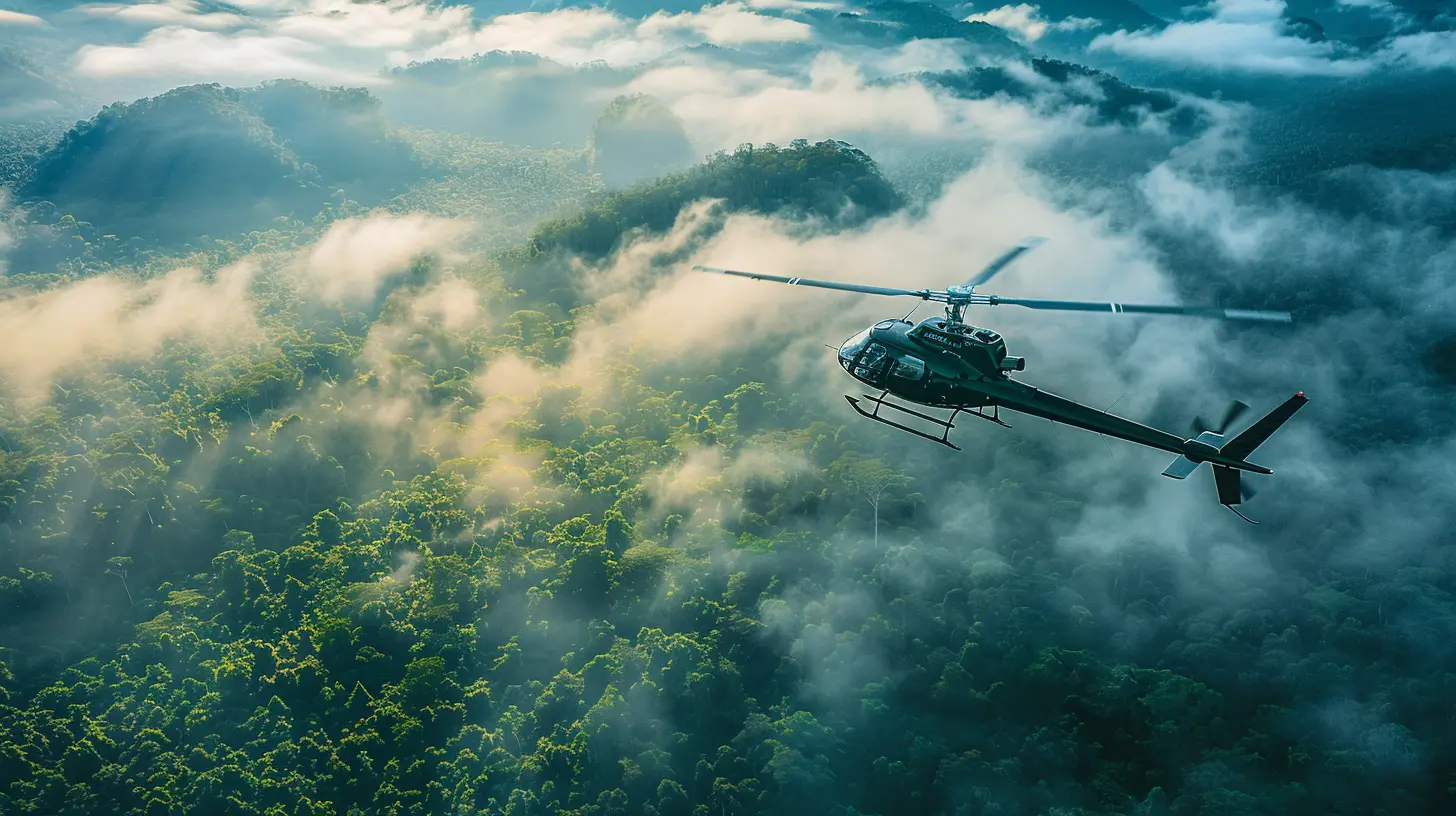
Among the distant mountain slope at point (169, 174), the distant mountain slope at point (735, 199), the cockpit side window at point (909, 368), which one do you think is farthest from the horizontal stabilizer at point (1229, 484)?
the distant mountain slope at point (169, 174)

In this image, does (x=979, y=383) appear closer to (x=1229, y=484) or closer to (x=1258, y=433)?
(x=1258, y=433)

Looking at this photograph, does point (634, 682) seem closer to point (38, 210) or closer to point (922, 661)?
point (922, 661)

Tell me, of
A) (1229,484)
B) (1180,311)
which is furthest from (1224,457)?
(1180,311)

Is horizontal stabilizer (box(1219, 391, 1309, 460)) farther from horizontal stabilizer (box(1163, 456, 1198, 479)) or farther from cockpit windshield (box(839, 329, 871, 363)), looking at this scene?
cockpit windshield (box(839, 329, 871, 363))

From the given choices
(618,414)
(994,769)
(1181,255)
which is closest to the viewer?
(994,769)

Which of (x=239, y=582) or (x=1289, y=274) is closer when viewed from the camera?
(x=239, y=582)

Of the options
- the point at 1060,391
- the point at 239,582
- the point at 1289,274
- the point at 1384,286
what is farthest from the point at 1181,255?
the point at 239,582

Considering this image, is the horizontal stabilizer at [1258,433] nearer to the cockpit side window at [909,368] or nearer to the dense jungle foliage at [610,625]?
the cockpit side window at [909,368]
